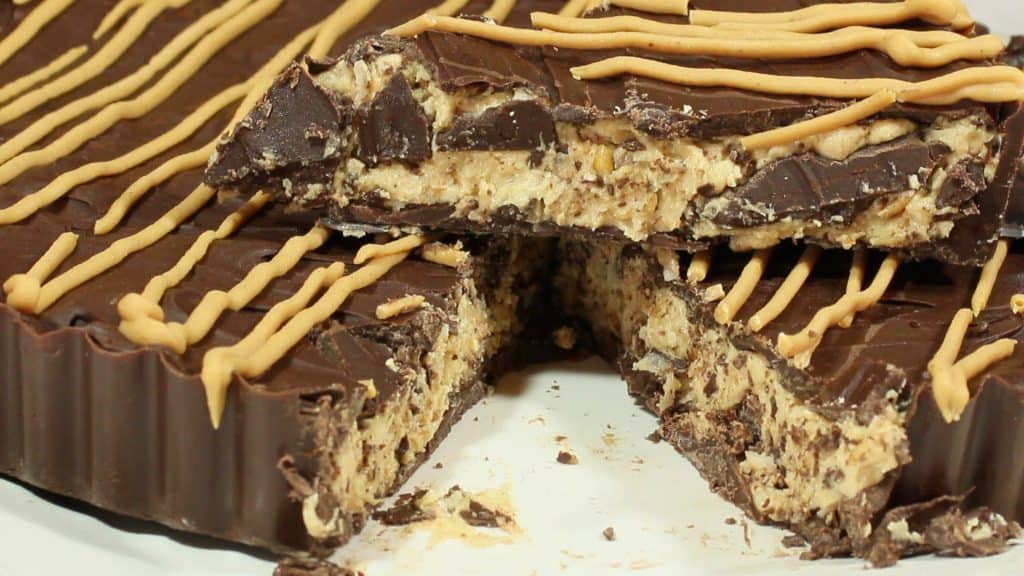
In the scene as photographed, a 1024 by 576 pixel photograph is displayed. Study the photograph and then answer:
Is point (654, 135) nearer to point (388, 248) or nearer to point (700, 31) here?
point (700, 31)

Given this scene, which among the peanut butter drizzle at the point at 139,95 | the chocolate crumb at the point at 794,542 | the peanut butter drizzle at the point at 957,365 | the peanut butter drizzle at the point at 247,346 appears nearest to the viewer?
the peanut butter drizzle at the point at 247,346

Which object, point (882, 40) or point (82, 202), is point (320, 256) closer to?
point (82, 202)

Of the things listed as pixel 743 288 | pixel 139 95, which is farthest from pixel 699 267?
pixel 139 95

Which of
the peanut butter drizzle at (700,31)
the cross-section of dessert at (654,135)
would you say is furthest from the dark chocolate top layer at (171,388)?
the peanut butter drizzle at (700,31)

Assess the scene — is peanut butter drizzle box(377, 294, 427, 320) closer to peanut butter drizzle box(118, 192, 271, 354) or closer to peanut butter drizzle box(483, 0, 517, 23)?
peanut butter drizzle box(118, 192, 271, 354)

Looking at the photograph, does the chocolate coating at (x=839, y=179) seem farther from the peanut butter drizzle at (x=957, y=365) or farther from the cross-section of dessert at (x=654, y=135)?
the peanut butter drizzle at (x=957, y=365)

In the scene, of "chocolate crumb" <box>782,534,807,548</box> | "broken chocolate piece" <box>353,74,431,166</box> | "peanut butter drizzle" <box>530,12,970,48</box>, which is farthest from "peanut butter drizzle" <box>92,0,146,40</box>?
"chocolate crumb" <box>782,534,807,548</box>
